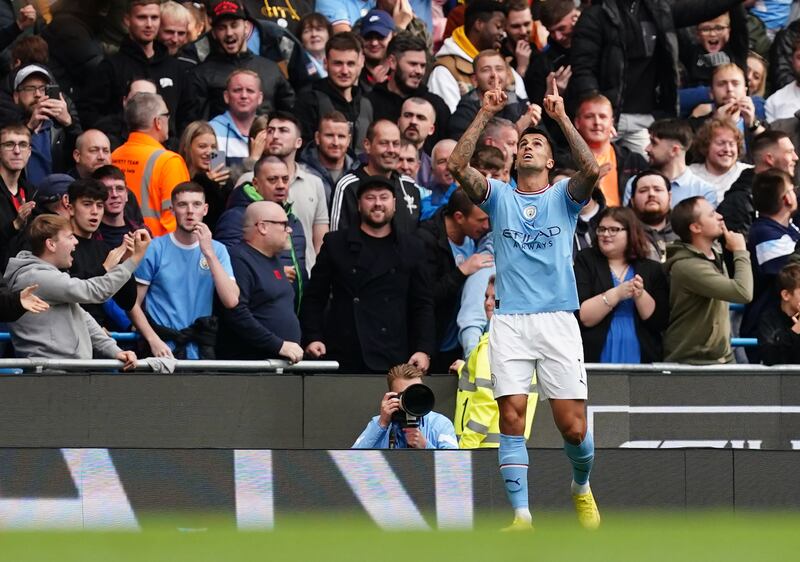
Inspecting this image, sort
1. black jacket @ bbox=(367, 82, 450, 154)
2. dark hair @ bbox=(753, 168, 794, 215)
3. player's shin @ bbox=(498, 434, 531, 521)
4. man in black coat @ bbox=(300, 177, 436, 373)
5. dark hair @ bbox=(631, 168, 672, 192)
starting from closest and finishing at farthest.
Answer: player's shin @ bbox=(498, 434, 531, 521) → man in black coat @ bbox=(300, 177, 436, 373) → dark hair @ bbox=(753, 168, 794, 215) → dark hair @ bbox=(631, 168, 672, 192) → black jacket @ bbox=(367, 82, 450, 154)

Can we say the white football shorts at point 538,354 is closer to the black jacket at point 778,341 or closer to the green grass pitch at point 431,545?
the green grass pitch at point 431,545

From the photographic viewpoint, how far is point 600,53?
14.6 meters

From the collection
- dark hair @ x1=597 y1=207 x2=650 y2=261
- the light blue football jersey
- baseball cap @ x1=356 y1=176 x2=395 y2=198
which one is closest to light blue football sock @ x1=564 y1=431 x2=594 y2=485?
the light blue football jersey

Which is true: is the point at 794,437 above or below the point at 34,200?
below

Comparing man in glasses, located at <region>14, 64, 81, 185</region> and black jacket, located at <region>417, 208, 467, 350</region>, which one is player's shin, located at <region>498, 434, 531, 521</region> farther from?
man in glasses, located at <region>14, 64, 81, 185</region>

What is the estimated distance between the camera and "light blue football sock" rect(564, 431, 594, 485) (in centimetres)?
916

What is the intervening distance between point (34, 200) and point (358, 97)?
11.6ft

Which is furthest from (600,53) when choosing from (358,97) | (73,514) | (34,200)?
(73,514)

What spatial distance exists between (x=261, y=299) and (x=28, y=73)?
9.00 feet

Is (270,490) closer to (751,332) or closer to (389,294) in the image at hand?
(389,294)

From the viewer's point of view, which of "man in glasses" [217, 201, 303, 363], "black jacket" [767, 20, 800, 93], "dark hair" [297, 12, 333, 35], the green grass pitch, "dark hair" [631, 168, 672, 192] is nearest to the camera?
the green grass pitch

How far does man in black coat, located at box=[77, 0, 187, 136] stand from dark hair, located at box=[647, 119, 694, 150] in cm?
385

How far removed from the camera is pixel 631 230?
11.5m

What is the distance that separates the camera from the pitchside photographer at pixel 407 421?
385 inches
